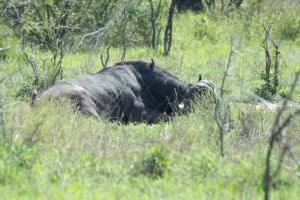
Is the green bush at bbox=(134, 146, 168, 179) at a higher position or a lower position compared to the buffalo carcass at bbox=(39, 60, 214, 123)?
higher

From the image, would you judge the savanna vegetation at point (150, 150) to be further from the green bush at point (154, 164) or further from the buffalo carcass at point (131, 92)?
the buffalo carcass at point (131, 92)

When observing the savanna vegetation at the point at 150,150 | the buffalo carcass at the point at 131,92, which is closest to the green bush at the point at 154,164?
the savanna vegetation at the point at 150,150

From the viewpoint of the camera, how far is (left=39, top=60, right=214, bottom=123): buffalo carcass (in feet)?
36.1

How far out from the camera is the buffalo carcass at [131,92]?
11011 mm

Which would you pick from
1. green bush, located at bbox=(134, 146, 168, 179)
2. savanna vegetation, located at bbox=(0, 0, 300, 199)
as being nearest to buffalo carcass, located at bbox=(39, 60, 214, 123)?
savanna vegetation, located at bbox=(0, 0, 300, 199)

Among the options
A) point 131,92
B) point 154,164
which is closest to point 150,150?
point 154,164

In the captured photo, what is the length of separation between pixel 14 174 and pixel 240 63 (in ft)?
33.1

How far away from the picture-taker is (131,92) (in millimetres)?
12711

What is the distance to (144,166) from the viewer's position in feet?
22.4

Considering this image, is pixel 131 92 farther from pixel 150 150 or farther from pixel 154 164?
pixel 154 164

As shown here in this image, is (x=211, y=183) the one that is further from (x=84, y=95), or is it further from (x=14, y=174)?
(x=84, y=95)

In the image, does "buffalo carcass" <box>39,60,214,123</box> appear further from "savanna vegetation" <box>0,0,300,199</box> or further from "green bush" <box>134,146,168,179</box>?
"green bush" <box>134,146,168,179</box>

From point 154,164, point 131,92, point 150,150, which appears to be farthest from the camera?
point 131,92

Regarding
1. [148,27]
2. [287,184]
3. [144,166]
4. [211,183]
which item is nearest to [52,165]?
[144,166]
